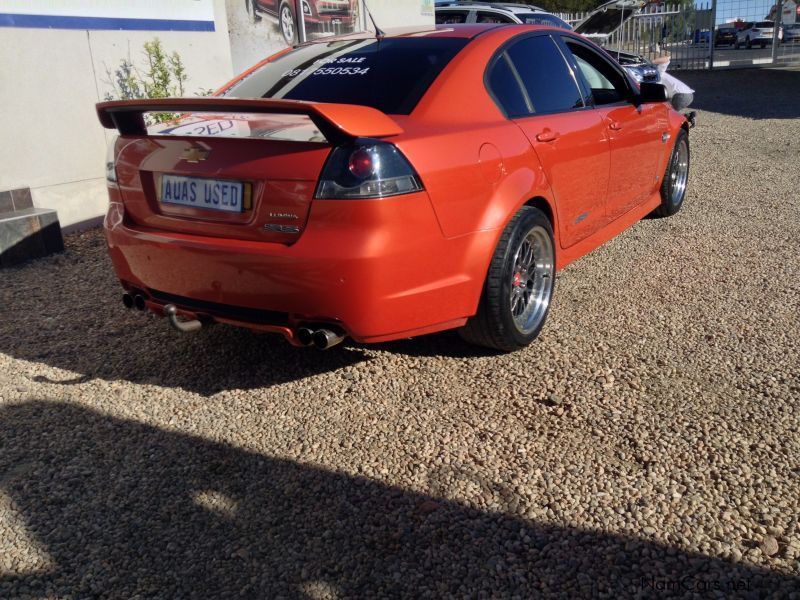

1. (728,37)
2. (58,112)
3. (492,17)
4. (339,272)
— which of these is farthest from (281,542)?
(728,37)

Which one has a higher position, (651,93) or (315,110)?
(315,110)

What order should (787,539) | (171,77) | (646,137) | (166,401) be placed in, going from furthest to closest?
(171,77) → (646,137) → (166,401) → (787,539)

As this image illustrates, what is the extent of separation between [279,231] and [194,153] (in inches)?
22.2

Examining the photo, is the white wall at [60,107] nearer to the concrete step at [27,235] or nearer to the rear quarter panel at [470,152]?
the concrete step at [27,235]

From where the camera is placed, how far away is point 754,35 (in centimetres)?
4031

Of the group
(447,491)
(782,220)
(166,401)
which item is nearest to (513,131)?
(447,491)

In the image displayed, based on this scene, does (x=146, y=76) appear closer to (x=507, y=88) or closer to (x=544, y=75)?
(x=544, y=75)

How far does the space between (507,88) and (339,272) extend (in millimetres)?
1550

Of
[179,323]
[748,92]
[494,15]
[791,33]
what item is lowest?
[748,92]

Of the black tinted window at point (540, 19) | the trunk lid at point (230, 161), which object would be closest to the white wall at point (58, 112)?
the trunk lid at point (230, 161)

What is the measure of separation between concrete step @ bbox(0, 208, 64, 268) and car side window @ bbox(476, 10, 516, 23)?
981 cm

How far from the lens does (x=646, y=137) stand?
557 cm

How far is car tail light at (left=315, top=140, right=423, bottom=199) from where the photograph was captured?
3162mm

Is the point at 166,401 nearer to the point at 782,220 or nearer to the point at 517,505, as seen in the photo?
the point at 517,505
